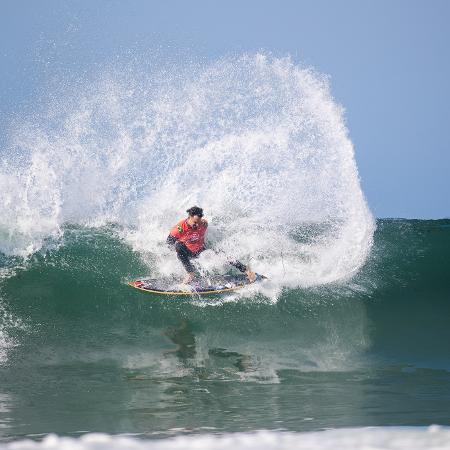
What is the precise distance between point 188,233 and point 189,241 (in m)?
0.11

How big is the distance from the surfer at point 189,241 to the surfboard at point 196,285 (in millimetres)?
122

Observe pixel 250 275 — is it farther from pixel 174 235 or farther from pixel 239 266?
pixel 174 235

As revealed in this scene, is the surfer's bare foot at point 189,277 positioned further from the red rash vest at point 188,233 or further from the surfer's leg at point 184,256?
the red rash vest at point 188,233

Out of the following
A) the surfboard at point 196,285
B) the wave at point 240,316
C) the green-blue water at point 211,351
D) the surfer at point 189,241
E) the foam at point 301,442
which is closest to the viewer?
the foam at point 301,442

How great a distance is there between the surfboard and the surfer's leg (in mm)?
212

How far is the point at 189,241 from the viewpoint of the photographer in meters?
8.68

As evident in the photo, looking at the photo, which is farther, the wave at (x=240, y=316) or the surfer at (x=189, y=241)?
the surfer at (x=189, y=241)

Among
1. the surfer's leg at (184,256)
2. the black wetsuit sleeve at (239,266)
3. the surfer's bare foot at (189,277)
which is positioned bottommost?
the surfer's bare foot at (189,277)

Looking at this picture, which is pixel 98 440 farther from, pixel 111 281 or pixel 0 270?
pixel 0 270

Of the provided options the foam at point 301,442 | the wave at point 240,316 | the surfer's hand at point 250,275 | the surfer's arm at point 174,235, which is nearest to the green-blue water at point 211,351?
the wave at point 240,316

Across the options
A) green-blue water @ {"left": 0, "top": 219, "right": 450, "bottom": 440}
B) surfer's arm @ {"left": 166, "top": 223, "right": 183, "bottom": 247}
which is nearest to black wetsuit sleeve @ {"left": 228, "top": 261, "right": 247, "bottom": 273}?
green-blue water @ {"left": 0, "top": 219, "right": 450, "bottom": 440}

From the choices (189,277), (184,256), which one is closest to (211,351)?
(189,277)

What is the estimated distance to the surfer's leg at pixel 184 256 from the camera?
28.0 feet

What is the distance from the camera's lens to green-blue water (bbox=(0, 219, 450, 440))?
4996 millimetres
